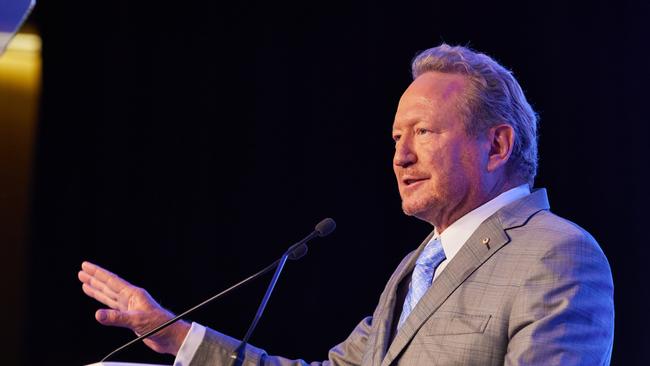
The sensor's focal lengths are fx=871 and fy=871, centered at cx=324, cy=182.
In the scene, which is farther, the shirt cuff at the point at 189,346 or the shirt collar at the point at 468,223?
the shirt cuff at the point at 189,346

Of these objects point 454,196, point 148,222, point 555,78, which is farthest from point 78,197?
point 555,78

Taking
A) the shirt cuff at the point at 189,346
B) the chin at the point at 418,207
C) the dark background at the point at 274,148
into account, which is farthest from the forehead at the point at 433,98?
the dark background at the point at 274,148

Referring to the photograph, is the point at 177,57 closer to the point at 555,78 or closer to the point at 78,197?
the point at 78,197

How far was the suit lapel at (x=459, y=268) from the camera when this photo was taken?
212cm

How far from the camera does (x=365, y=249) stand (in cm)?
383

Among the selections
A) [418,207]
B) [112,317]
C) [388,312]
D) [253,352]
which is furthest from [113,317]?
[418,207]

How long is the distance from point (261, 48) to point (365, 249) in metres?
0.99

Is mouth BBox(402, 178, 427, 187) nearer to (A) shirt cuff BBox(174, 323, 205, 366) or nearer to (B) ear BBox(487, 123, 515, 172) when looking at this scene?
(B) ear BBox(487, 123, 515, 172)

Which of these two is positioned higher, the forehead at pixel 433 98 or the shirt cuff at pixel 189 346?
the forehead at pixel 433 98

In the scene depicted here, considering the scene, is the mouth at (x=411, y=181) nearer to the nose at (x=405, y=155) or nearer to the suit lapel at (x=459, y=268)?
the nose at (x=405, y=155)

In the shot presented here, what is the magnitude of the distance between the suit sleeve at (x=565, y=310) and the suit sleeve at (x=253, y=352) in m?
0.71

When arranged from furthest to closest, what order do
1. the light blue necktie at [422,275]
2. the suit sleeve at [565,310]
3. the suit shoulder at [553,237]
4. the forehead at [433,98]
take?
the forehead at [433,98], the light blue necktie at [422,275], the suit shoulder at [553,237], the suit sleeve at [565,310]

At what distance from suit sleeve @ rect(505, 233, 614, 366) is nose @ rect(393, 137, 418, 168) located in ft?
1.69

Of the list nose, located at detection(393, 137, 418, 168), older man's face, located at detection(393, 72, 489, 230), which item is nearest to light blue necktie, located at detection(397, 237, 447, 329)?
older man's face, located at detection(393, 72, 489, 230)
